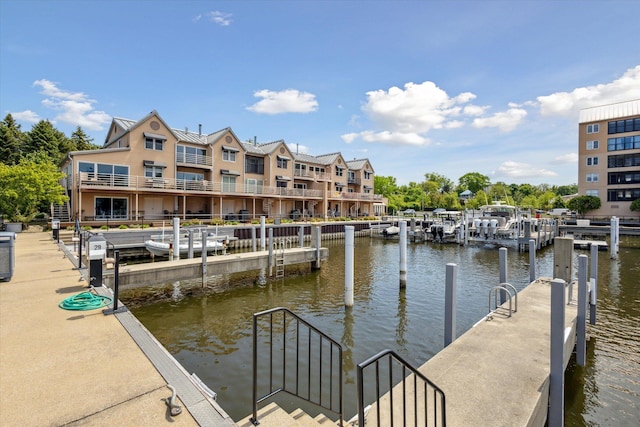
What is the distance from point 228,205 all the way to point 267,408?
3268 centimetres

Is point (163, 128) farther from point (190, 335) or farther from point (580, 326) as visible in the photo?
point (580, 326)

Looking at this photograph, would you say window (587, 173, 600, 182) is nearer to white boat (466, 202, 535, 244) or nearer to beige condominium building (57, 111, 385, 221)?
white boat (466, 202, 535, 244)

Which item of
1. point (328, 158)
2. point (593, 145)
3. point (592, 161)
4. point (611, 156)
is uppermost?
point (593, 145)

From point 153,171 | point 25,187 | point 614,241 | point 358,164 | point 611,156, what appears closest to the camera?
point 25,187

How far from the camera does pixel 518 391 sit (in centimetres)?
463

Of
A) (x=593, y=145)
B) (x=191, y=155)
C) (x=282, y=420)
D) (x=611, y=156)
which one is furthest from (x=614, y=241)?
(x=191, y=155)

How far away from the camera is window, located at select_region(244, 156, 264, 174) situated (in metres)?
38.3

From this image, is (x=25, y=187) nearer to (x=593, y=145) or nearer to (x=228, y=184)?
(x=228, y=184)

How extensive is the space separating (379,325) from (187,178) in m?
27.9

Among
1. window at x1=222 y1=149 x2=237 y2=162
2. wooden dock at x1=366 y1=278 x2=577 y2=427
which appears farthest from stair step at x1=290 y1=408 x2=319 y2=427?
window at x1=222 y1=149 x2=237 y2=162

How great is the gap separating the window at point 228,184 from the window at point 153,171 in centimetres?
616

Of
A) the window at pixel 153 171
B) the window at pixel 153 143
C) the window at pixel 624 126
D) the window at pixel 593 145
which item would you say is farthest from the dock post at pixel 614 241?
the window at pixel 153 143

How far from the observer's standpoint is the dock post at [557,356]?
4789mm

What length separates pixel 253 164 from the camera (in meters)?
39.1
